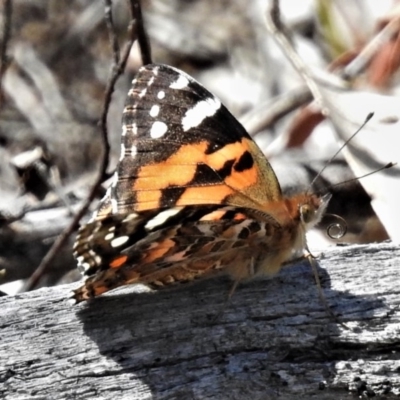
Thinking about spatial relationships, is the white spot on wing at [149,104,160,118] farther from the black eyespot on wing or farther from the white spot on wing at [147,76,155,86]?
the black eyespot on wing

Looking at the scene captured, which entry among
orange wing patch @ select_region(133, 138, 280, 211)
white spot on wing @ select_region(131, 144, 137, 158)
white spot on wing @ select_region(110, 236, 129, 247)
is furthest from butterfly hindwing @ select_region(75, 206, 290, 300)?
white spot on wing @ select_region(131, 144, 137, 158)

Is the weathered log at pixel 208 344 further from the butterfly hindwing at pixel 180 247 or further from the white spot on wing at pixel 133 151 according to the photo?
the white spot on wing at pixel 133 151

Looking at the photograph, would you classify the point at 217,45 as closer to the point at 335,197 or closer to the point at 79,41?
the point at 79,41

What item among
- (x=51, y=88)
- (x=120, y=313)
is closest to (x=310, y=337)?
(x=120, y=313)

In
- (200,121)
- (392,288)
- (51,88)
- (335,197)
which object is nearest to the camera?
(392,288)

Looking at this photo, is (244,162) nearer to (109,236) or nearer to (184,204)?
(184,204)
